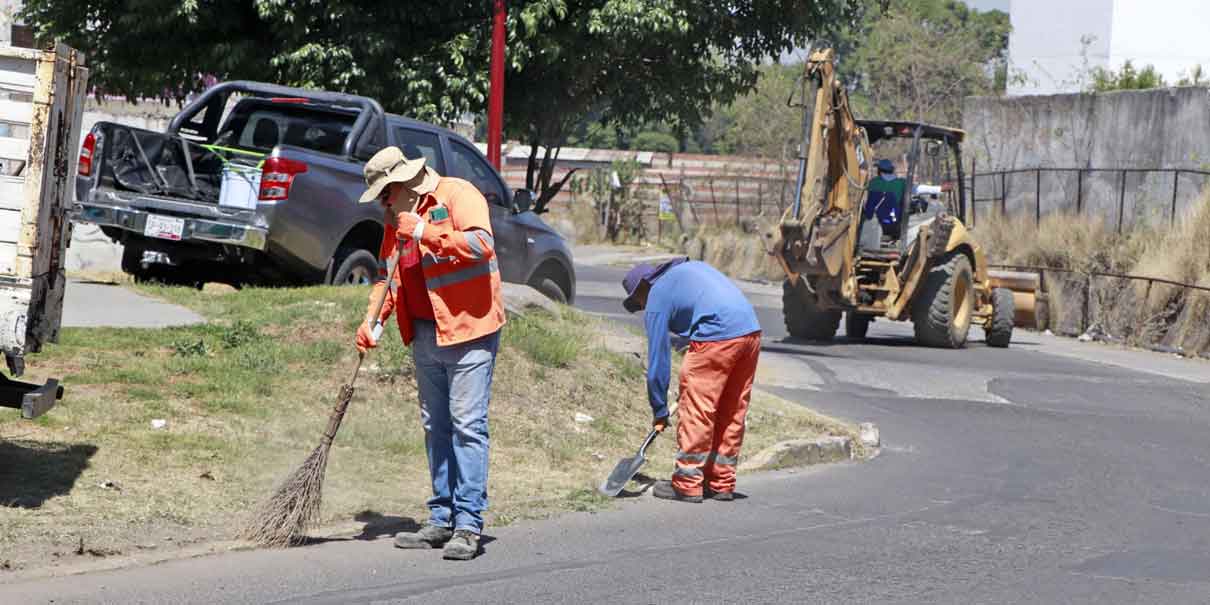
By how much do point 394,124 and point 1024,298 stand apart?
1293cm

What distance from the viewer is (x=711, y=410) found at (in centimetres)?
901

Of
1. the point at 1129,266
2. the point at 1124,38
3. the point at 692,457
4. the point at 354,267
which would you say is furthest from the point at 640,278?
the point at 1124,38

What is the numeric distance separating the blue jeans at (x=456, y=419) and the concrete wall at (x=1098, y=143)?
69.1ft

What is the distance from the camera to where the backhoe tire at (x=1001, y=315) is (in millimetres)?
20859

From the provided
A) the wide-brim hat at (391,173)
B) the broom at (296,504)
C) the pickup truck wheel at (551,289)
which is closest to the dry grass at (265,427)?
the broom at (296,504)

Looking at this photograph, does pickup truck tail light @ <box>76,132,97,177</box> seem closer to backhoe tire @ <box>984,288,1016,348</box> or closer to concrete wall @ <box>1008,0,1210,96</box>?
backhoe tire @ <box>984,288,1016,348</box>

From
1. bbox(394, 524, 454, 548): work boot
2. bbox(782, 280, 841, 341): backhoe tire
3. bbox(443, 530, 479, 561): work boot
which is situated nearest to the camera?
bbox(443, 530, 479, 561): work boot

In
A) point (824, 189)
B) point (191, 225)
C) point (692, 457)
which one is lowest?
point (692, 457)

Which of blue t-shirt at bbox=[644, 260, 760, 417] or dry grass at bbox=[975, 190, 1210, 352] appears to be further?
dry grass at bbox=[975, 190, 1210, 352]

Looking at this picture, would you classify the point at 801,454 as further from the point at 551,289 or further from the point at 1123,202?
the point at 1123,202

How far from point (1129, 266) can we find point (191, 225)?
16092mm

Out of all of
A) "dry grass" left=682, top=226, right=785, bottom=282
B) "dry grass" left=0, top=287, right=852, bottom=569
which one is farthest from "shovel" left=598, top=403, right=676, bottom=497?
"dry grass" left=682, top=226, right=785, bottom=282

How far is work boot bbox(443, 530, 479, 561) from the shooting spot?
7109mm

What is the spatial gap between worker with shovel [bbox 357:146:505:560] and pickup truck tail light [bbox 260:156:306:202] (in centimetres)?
565
